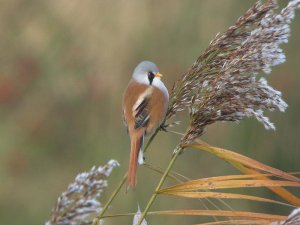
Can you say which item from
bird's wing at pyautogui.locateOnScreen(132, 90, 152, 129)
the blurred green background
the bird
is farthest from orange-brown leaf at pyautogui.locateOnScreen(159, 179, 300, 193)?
the blurred green background

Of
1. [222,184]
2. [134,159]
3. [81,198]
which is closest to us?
[81,198]

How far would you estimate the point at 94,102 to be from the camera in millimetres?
4609

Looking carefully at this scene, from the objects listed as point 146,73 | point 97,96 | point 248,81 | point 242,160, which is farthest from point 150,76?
point 97,96

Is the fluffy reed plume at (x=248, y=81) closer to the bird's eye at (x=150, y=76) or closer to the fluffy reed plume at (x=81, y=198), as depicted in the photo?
the fluffy reed plume at (x=81, y=198)

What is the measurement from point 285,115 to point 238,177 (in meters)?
3.01

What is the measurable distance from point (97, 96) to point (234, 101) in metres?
3.09

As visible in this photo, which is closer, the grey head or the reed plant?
the reed plant

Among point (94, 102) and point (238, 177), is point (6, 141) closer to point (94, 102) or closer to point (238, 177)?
point (94, 102)

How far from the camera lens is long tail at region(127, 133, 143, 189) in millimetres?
1652

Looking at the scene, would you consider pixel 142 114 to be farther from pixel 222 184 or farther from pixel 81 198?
pixel 81 198

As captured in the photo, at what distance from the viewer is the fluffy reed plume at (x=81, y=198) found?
1.10 m

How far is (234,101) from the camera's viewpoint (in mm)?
1577

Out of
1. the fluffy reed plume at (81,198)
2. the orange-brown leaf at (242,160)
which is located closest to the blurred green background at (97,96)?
the orange-brown leaf at (242,160)

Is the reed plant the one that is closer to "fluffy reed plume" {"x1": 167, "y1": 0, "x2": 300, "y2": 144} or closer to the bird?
"fluffy reed plume" {"x1": 167, "y1": 0, "x2": 300, "y2": 144}
